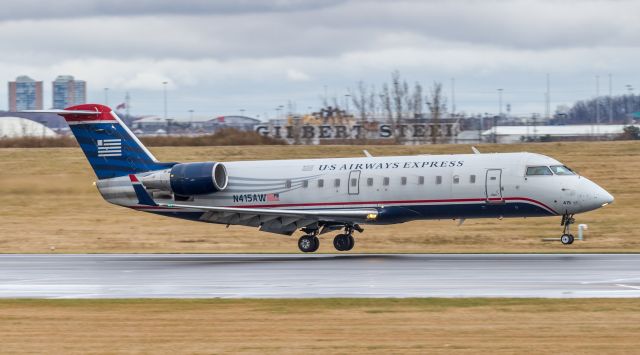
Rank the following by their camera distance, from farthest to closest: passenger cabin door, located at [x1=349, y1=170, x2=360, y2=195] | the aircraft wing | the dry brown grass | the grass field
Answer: the grass field → passenger cabin door, located at [x1=349, y1=170, x2=360, y2=195] → the aircraft wing → the dry brown grass

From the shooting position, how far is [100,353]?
1568 centimetres

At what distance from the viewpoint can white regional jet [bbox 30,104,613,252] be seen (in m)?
34.0

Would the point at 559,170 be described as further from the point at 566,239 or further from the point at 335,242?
the point at 335,242

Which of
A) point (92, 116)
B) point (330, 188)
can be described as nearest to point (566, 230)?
point (330, 188)

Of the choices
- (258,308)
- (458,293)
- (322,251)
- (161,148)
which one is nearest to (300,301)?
(258,308)

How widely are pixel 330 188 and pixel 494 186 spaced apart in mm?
5536

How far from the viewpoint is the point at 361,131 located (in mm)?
92562

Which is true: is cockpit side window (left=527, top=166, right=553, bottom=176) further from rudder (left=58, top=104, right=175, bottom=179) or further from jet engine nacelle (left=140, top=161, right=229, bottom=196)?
rudder (left=58, top=104, right=175, bottom=179)

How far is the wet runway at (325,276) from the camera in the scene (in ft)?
76.1

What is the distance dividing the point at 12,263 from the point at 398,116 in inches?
2454

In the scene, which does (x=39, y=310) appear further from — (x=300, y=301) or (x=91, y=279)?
(x=91, y=279)

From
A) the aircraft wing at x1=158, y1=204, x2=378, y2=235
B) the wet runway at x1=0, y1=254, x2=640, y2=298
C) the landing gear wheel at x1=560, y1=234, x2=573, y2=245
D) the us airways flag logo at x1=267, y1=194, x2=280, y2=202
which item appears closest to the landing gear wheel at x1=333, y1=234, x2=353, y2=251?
the aircraft wing at x1=158, y1=204, x2=378, y2=235

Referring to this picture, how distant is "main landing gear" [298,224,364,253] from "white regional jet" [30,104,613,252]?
33 millimetres

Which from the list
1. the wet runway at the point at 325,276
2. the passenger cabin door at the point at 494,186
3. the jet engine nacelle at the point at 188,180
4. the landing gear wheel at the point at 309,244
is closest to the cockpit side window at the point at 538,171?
the passenger cabin door at the point at 494,186
